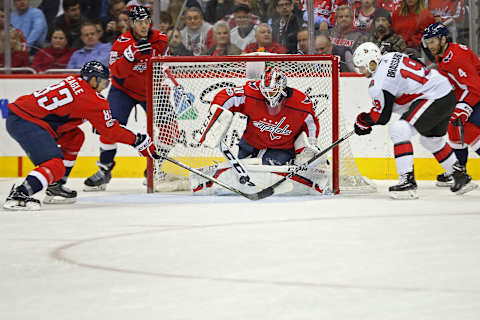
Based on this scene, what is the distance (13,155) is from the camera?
6727mm

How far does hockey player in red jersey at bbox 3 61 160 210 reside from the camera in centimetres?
431

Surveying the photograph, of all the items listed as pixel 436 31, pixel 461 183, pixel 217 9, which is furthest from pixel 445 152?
pixel 217 9

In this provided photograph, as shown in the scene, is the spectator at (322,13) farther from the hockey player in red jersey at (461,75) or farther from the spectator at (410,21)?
the hockey player in red jersey at (461,75)

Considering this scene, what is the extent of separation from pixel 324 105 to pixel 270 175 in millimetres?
740

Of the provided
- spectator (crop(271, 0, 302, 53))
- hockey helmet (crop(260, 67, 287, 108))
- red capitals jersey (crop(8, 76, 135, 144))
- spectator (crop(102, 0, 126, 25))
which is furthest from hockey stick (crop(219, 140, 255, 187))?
spectator (crop(102, 0, 126, 25))

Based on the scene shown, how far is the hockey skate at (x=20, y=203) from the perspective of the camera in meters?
4.26

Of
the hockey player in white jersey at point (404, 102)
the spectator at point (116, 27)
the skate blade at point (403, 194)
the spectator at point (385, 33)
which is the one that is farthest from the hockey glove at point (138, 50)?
the skate blade at point (403, 194)

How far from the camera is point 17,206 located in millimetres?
4273

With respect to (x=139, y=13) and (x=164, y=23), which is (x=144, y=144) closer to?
(x=139, y=13)

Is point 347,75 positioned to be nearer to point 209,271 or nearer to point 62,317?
point 209,271

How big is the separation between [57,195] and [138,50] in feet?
4.21

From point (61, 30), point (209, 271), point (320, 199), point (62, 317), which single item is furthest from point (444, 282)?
point (61, 30)

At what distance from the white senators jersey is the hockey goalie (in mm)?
489

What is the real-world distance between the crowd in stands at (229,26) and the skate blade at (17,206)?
2.21 meters
